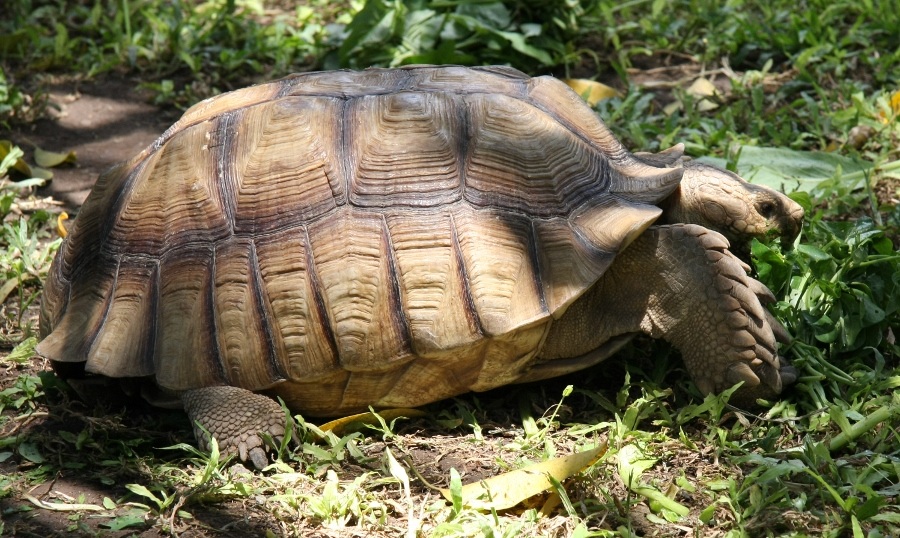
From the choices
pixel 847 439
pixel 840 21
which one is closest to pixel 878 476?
pixel 847 439

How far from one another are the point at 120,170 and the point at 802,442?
9.15 feet

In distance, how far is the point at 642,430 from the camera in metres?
3.53

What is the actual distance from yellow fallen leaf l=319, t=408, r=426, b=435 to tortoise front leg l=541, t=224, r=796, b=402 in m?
0.56

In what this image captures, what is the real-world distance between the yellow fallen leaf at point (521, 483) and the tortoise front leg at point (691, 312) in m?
0.56

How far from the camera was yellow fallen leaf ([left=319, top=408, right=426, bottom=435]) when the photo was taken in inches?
140

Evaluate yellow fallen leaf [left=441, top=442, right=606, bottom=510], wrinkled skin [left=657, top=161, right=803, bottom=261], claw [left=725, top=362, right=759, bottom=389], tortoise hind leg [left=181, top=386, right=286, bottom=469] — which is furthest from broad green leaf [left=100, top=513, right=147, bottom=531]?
wrinkled skin [left=657, top=161, right=803, bottom=261]

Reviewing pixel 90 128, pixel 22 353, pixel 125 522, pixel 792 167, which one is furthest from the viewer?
pixel 90 128

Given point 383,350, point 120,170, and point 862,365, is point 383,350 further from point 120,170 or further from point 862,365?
point 862,365

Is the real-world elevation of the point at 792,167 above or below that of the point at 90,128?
below

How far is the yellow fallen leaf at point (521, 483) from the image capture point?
3.09 m

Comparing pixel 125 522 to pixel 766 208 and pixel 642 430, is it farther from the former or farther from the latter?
pixel 766 208

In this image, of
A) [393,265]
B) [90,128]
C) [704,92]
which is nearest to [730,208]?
[393,265]

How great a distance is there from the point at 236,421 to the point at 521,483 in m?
1.01

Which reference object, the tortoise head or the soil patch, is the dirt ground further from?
the tortoise head
